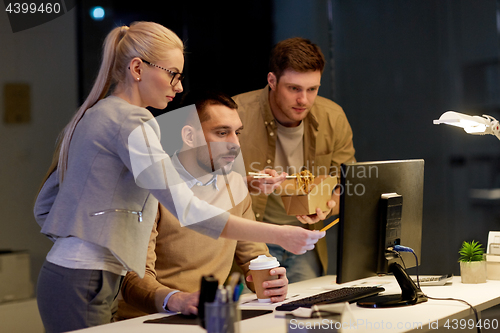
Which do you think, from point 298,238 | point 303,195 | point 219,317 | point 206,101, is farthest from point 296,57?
point 219,317

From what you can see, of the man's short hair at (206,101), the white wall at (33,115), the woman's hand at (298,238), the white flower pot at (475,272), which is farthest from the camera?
the white wall at (33,115)

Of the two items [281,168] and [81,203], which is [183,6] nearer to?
[281,168]

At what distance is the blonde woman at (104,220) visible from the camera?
4.43ft

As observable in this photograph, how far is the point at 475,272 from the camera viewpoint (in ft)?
6.40

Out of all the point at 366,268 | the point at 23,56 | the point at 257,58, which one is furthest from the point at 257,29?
the point at 366,268

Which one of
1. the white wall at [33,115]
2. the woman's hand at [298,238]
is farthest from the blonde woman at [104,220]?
the white wall at [33,115]

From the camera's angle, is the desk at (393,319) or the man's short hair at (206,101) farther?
the man's short hair at (206,101)

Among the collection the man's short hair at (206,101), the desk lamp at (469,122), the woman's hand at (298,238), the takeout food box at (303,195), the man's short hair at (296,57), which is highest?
the man's short hair at (296,57)

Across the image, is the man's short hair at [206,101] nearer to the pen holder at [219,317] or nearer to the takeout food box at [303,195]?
the takeout food box at [303,195]

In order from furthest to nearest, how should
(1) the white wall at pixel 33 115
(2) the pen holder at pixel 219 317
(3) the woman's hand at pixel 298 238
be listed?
(1) the white wall at pixel 33 115
(3) the woman's hand at pixel 298 238
(2) the pen holder at pixel 219 317

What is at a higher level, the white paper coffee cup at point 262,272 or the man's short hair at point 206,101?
the man's short hair at point 206,101

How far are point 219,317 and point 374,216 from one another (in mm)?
703

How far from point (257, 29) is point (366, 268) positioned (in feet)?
8.27

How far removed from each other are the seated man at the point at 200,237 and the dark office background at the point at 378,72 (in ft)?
3.29
